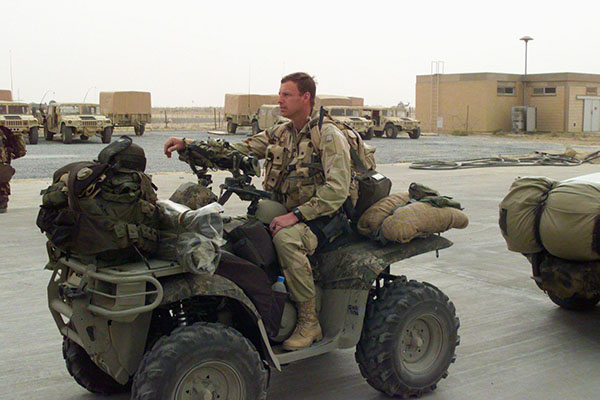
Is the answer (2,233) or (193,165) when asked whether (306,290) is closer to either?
(193,165)

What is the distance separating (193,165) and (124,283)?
113 cm

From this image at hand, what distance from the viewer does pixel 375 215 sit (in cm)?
450

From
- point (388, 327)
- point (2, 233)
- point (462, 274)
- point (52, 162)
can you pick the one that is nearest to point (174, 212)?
point (388, 327)

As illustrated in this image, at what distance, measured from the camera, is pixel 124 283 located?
338cm

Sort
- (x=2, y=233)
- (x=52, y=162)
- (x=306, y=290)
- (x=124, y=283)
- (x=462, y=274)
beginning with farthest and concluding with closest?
(x=52, y=162), (x=2, y=233), (x=462, y=274), (x=306, y=290), (x=124, y=283)

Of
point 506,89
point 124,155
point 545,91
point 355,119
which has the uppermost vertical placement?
point 506,89

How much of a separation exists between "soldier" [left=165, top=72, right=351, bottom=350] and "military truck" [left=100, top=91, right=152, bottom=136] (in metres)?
36.8

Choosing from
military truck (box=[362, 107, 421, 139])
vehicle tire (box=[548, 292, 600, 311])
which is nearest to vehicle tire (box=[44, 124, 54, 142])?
military truck (box=[362, 107, 421, 139])

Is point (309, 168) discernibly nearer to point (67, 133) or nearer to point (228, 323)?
point (228, 323)

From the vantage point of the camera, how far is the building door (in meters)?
49.3

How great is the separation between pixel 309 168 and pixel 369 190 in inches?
18.5

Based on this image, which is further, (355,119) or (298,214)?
(355,119)

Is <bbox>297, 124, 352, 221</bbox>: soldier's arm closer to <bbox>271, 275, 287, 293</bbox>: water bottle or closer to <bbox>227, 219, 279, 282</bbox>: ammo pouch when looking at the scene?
<bbox>227, 219, 279, 282</bbox>: ammo pouch

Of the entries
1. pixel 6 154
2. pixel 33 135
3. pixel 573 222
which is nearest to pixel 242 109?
pixel 33 135
